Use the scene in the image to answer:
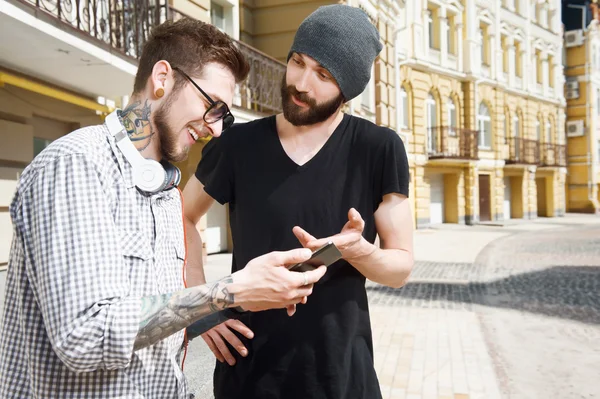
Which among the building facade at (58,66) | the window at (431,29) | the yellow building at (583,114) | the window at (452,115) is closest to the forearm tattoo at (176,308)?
the building facade at (58,66)

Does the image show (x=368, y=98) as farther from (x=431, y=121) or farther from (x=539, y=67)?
(x=539, y=67)

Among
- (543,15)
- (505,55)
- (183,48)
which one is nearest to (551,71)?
(543,15)

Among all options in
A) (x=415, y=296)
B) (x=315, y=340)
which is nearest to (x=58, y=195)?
(x=315, y=340)

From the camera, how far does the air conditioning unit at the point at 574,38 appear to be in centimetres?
3656

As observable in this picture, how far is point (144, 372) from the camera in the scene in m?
1.26

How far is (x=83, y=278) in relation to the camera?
107 cm

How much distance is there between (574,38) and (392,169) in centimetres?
4130

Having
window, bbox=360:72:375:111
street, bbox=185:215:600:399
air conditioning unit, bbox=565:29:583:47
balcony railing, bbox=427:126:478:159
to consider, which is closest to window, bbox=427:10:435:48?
balcony railing, bbox=427:126:478:159

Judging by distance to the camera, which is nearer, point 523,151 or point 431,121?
point 431,121

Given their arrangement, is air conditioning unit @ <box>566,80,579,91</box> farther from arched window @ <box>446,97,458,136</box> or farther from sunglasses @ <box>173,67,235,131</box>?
sunglasses @ <box>173,67,235,131</box>

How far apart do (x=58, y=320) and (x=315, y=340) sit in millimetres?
826

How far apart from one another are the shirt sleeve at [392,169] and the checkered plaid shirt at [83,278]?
74 cm

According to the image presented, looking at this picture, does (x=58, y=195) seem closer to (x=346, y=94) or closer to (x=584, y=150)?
(x=346, y=94)

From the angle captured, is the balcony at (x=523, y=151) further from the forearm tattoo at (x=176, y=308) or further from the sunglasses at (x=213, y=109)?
the forearm tattoo at (x=176, y=308)
